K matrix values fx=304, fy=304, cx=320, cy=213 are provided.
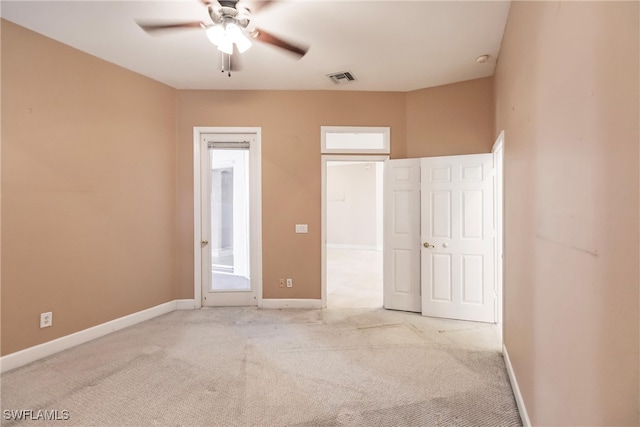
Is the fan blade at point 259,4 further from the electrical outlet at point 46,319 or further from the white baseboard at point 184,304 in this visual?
the white baseboard at point 184,304

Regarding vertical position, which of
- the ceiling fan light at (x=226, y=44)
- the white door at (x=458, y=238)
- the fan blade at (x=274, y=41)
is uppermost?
the fan blade at (x=274, y=41)

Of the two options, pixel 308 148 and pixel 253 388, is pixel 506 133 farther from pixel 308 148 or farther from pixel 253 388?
pixel 253 388

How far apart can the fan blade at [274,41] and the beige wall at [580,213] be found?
1.60 meters

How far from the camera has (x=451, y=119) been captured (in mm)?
4008

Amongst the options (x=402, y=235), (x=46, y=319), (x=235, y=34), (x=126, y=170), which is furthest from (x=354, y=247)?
(x=235, y=34)

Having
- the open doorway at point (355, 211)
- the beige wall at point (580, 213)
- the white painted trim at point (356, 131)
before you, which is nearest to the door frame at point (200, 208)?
the white painted trim at point (356, 131)

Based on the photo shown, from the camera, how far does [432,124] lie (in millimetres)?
4113

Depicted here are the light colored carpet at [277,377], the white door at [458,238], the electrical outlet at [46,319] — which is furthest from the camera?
the white door at [458,238]

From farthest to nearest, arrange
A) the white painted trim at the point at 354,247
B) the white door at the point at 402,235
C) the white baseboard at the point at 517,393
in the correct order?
1. the white painted trim at the point at 354,247
2. the white door at the point at 402,235
3. the white baseboard at the point at 517,393

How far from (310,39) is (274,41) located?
69 centimetres

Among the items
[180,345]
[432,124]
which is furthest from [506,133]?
[180,345]

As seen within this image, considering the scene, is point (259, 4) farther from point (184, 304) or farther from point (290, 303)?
point (184, 304)

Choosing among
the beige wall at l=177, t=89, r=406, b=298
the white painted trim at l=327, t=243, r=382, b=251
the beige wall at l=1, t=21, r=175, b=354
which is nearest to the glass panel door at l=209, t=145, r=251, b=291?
the beige wall at l=177, t=89, r=406, b=298

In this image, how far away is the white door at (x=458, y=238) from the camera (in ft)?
12.1
